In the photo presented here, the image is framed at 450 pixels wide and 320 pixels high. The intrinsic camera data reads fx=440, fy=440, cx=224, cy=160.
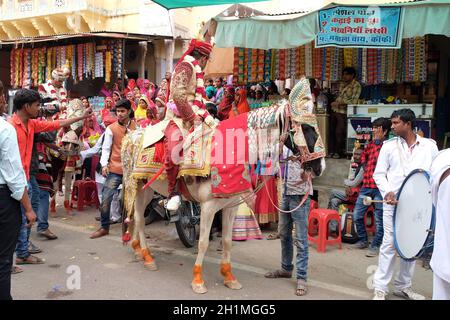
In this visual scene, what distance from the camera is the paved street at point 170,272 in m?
4.44

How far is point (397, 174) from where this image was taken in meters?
4.41

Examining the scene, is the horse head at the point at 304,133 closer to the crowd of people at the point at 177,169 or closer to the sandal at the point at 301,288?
the crowd of people at the point at 177,169

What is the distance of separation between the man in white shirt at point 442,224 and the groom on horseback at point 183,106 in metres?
Answer: 2.39

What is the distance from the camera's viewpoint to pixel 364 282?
16.1ft

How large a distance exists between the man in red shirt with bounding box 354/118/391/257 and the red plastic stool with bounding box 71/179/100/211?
497 cm

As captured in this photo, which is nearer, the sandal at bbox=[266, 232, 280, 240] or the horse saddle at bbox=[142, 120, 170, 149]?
the horse saddle at bbox=[142, 120, 170, 149]

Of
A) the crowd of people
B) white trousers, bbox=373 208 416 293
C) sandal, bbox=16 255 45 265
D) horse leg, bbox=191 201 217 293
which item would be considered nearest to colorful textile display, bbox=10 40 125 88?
the crowd of people

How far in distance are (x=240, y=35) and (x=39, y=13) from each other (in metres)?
11.1

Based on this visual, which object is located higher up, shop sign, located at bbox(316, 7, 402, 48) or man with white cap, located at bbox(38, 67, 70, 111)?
shop sign, located at bbox(316, 7, 402, 48)

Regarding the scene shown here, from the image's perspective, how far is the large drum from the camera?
385 centimetres

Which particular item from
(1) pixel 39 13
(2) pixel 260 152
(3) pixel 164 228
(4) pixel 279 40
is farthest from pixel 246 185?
(1) pixel 39 13

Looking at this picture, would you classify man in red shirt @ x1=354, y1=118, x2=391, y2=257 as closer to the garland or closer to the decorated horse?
the decorated horse

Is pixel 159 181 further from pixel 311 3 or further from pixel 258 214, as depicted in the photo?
pixel 311 3

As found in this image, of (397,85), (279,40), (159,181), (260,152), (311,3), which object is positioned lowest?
(159,181)
